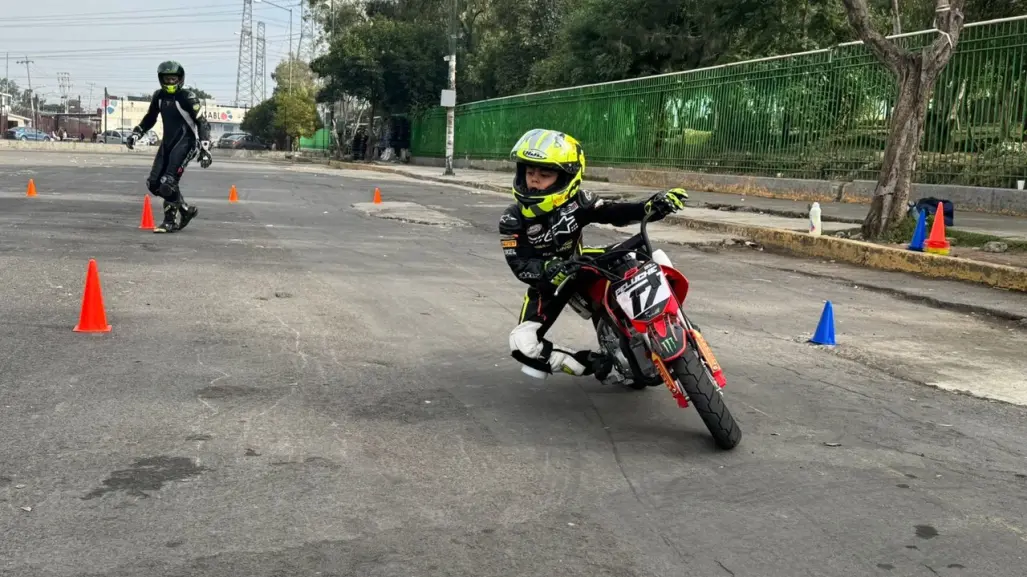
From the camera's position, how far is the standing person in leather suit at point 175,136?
42.3ft

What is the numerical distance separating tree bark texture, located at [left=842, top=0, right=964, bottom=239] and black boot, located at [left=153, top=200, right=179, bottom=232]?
8.64 metres

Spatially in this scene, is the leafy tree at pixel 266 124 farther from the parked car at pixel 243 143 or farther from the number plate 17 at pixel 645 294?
the number plate 17 at pixel 645 294

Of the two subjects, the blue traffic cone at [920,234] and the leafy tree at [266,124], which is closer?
the blue traffic cone at [920,234]

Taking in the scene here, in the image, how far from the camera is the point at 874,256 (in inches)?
488

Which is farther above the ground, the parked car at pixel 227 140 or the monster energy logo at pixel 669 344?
the parked car at pixel 227 140

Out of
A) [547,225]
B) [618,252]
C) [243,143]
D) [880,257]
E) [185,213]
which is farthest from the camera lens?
[243,143]

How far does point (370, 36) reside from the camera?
50.1 metres

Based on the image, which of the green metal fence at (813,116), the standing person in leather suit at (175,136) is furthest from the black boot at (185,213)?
the green metal fence at (813,116)

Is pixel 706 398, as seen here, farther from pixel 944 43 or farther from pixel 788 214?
pixel 788 214

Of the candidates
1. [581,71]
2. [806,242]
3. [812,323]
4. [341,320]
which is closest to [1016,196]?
[806,242]

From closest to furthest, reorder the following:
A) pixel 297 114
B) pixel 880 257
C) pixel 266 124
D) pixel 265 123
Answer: pixel 880 257, pixel 297 114, pixel 266 124, pixel 265 123

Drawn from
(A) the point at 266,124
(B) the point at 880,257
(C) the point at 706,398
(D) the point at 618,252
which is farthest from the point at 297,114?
(C) the point at 706,398

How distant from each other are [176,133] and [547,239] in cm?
891

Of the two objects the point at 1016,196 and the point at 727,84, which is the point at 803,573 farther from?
the point at 727,84
